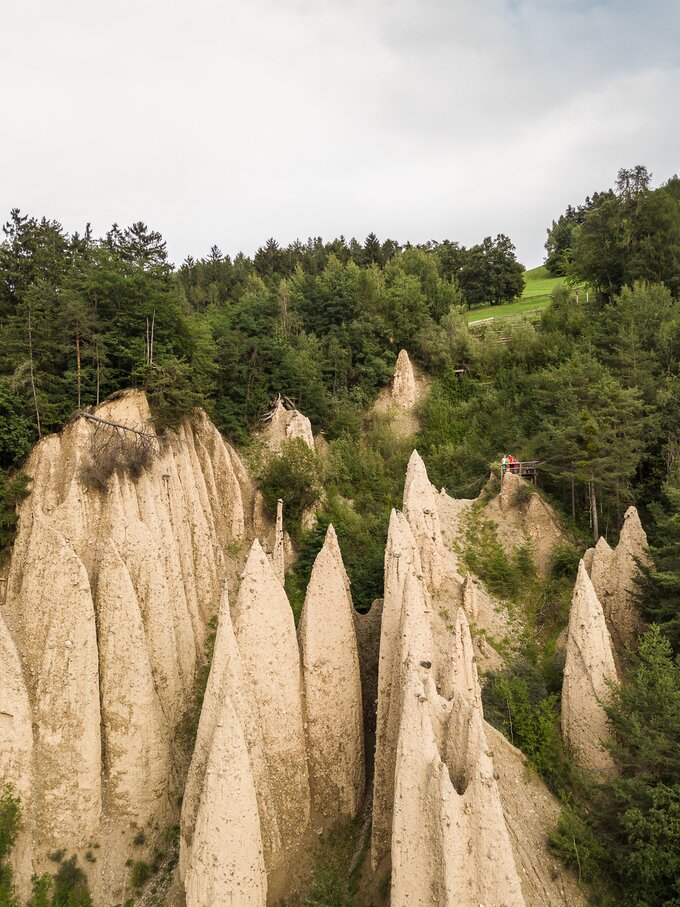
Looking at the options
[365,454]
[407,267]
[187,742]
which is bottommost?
[187,742]

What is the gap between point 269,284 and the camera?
53375mm

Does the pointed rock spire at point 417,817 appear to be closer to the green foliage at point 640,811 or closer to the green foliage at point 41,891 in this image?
the green foliage at point 640,811

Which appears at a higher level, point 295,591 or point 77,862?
point 295,591

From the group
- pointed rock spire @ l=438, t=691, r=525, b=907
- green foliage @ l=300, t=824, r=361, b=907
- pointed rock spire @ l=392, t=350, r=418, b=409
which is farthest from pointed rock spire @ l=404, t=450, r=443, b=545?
pointed rock spire @ l=392, t=350, r=418, b=409

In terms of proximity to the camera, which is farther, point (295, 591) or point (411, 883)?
point (295, 591)

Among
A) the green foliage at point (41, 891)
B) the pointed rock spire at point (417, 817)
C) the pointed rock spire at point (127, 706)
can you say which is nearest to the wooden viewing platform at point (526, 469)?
the pointed rock spire at point (417, 817)

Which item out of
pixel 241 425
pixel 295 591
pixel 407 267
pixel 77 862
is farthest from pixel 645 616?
pixel 407 267

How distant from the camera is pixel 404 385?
37.5m

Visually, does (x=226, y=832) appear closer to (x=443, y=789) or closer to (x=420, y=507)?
(x=443, y=789)

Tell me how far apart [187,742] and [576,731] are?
37.9 feet

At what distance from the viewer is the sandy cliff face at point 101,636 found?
46.8ft

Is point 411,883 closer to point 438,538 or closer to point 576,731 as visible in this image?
point 576,731

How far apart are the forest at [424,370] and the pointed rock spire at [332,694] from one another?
541 cm

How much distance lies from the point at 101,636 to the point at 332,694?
274 inches
